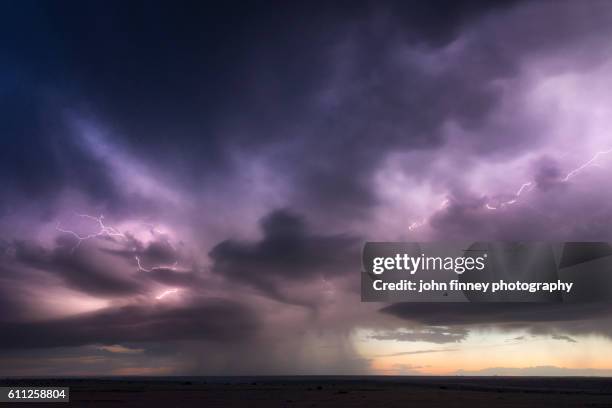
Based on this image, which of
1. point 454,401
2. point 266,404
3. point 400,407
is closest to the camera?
point 400,407

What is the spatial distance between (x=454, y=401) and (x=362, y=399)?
26.8ft

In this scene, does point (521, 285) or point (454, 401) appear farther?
point (454, 401)

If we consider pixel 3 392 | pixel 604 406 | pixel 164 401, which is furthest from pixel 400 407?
pixel 3 392

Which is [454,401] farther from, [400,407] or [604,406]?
[604,406]

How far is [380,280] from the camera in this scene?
38688 mm

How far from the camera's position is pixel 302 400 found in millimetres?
50031

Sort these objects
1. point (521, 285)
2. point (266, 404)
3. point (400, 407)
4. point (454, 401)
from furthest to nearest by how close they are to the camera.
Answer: point (454, 401) < point (266, 404) < point (400, 407) < point (521, 285)

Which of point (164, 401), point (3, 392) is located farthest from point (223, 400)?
point (3, 392)

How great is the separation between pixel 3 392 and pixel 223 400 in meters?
19.8

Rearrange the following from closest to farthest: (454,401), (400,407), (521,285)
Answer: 1. (521,285)
2. (400,407)
3. (454,401)

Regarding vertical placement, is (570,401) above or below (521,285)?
below

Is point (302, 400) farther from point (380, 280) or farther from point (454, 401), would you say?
point (380, 280)

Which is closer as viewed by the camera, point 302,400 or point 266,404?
point 266,404

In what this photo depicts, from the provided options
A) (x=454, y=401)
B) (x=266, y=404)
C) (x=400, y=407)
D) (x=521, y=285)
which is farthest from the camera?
(x=454, y=401)
